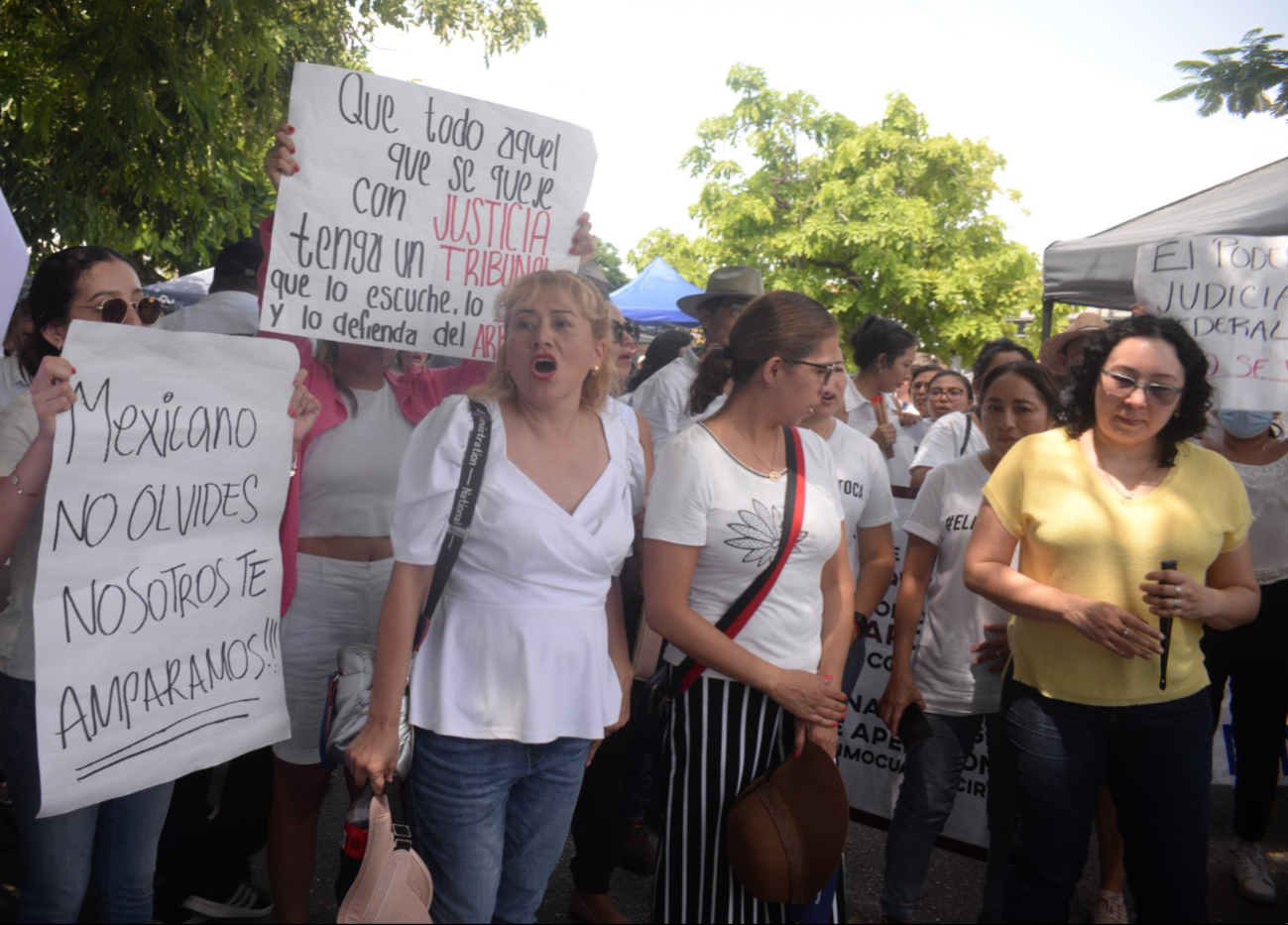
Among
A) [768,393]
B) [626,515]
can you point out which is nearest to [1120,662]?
[768,393]

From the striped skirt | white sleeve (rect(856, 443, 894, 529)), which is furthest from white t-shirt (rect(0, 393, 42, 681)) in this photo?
white sleeve (rect(856, 443, 894, 529))

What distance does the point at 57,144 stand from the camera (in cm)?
565

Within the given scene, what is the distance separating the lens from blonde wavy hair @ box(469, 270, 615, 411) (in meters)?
2.32

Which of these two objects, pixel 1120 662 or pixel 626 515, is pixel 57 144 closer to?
pixel 626 515

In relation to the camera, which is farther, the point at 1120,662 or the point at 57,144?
the point at 57,144

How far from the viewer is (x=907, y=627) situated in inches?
127

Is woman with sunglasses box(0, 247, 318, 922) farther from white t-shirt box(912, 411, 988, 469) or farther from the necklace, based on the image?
white t-shirt box(912, 411, 988, 469)

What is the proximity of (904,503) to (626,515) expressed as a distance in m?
1.86

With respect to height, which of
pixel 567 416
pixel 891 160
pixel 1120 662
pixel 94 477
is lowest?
pixel 1120 662

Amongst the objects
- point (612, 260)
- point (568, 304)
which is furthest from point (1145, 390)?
point (612, 260)

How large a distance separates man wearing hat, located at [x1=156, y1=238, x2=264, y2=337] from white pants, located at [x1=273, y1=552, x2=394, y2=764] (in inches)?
56.0

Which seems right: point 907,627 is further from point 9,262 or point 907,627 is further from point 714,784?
point 9,262

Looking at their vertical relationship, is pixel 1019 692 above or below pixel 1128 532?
below

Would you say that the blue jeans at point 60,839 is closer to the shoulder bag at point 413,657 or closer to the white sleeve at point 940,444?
the shoulder bag at point 413,657
